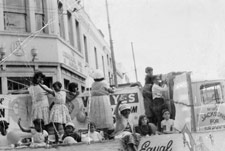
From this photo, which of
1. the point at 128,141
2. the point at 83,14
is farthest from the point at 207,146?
the point at 83,14

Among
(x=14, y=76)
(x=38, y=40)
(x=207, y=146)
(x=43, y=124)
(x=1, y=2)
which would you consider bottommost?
(x=207, y=146)

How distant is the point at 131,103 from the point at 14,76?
547 centimetres

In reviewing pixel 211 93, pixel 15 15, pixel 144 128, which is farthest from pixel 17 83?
pixel 144 128

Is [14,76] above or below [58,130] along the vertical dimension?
above

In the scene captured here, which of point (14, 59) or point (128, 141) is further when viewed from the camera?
point (14, 59)

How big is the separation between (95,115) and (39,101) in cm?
125

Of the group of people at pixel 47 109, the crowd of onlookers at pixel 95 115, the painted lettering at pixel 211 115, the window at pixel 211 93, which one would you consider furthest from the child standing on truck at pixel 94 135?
the window at pixel 211 93

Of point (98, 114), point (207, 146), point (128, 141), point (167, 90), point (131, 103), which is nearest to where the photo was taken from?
point (128, 141)

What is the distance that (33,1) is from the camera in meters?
14.9

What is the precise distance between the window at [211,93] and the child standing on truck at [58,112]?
157 inches

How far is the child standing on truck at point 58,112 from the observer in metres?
7.97

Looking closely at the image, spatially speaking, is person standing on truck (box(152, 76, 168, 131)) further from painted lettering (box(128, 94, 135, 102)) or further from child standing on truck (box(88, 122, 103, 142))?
child standing on truck (box(88, 122, 103, 142))

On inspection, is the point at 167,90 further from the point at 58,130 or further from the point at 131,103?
the point at 58,130

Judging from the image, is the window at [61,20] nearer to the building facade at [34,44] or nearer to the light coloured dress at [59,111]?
the building facade at [34,44]
